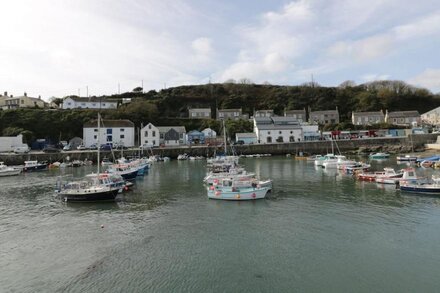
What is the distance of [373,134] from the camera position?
8731 cm

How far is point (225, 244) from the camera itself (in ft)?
56.8

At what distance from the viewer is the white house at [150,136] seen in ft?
265

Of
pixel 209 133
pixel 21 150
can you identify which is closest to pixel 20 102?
pixel 21 150

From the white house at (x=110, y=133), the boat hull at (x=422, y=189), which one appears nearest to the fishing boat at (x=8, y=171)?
the white house at (x=110, y=133)

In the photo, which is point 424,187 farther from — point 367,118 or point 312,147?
point 367,118

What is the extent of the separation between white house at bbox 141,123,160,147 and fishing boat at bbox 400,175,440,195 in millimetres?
61449

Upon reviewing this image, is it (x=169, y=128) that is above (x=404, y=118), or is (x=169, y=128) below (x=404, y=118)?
below

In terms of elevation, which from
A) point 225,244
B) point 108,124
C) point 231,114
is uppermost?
point 231,114

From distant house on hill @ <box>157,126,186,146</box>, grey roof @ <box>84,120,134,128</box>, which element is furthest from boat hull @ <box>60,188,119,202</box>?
Result: distant house on hill @ <box>157,126,186,146</box>

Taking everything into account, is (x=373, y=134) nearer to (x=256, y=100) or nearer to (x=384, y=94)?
Answer: (x=384, y=94)

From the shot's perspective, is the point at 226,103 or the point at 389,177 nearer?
the point at 389,177

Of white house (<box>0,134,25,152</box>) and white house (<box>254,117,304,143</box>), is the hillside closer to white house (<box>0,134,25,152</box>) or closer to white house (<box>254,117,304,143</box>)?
white house (<box>0,134,25,152</box>)

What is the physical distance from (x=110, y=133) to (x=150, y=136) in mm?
9505

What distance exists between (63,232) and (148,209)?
6.64 meters
